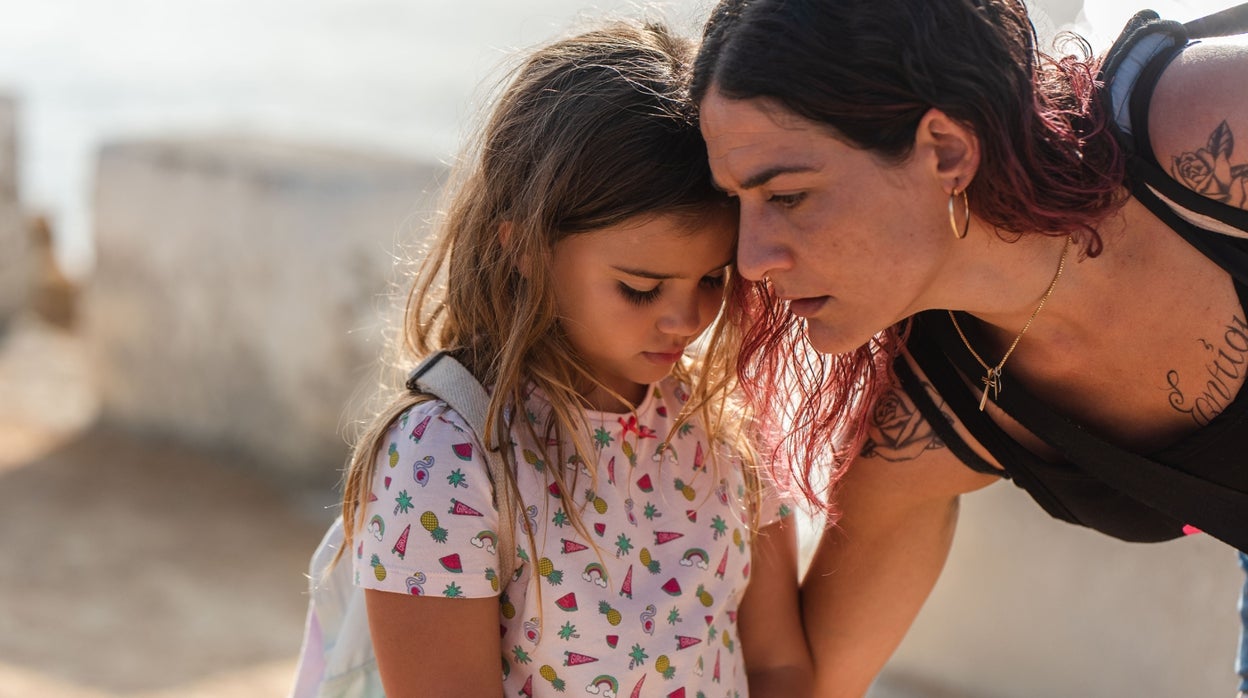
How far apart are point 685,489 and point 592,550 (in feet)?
0.69

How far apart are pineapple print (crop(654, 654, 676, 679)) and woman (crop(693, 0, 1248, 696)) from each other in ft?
1.30

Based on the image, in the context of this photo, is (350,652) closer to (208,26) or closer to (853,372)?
(853,372)

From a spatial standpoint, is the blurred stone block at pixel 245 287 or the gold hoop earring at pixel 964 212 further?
the blurred stone block at pixel 245 287

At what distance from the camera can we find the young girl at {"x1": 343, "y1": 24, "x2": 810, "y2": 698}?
1737mm

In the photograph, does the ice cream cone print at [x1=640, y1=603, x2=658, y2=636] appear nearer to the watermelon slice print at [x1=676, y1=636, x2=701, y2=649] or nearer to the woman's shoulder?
the watermelon slice print at [x1=676, y1=636, x2=701, y2=649]

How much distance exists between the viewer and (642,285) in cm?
181

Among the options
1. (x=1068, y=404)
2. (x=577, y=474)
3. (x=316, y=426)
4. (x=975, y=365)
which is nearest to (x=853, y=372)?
(x=975, y=365)

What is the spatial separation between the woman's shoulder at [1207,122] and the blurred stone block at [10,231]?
6.03m

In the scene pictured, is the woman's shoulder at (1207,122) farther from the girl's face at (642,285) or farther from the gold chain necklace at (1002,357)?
the girl's face at (642,285)

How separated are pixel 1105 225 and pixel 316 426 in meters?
3.73

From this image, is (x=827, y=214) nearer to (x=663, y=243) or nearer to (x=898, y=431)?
(x=663, y=243)

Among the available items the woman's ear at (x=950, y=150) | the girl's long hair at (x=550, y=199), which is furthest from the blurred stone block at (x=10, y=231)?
the woman's ear at (x=950, y=150)

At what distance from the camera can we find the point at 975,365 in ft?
6.63

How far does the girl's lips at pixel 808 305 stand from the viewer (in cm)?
179
